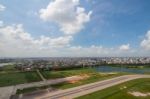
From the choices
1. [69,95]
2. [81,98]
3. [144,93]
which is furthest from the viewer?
[144,93]

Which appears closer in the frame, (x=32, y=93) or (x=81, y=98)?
(x=81, y=98)

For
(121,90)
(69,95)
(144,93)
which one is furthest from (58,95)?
(144,93)

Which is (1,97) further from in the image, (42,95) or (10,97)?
(42,95)

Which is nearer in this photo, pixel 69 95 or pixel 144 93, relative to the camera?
pixel 69 95

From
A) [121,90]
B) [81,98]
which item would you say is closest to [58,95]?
[81,98]

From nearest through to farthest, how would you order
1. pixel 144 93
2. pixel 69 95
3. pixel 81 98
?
1. pixel 81 98
2. pixel 69 95
3. pixel 144 93

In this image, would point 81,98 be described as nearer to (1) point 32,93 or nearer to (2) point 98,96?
(2) point 98,96

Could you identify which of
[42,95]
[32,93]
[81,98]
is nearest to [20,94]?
[32,93]
